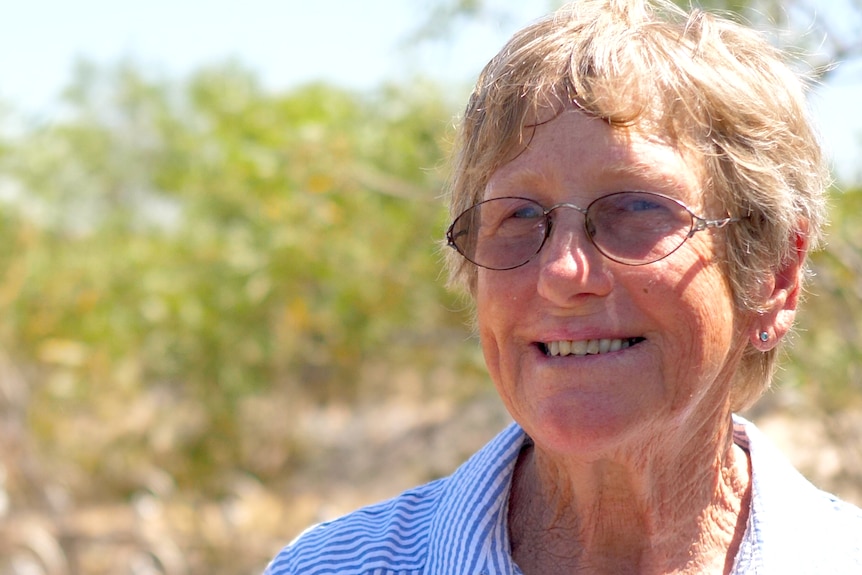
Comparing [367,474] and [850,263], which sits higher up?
[850,263]

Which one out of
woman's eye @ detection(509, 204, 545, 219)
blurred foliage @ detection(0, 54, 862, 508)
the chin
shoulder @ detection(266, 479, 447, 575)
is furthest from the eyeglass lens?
blurred foliage @ detection(0, 54, 862, 508)

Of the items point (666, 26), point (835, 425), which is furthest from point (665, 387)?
point (835, 425)

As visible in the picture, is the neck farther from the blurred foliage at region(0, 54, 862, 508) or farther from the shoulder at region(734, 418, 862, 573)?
the blurred foliage at region(0, 54, 862, 508)

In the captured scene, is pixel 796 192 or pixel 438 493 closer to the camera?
pixel 796 192

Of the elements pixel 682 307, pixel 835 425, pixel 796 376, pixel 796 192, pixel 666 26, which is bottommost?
pixel 835 425

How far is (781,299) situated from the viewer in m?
1.62

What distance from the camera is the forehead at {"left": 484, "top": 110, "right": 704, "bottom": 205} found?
1.44 m

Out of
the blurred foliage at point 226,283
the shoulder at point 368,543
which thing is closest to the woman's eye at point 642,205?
the shoulder at point 368,543

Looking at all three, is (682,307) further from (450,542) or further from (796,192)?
(450,542)

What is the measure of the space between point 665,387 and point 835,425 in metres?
3.51

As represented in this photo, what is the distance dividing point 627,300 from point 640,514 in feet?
1.28

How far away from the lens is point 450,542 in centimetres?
155

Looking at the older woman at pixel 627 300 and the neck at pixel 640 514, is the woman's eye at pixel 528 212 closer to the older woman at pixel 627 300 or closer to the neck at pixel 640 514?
the older woman at pixel 627 300

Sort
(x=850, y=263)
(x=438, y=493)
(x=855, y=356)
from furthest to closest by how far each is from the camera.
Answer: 1. (x=855, y=356)
2. (x=850, y=263)
3. (x=438, y=493)
